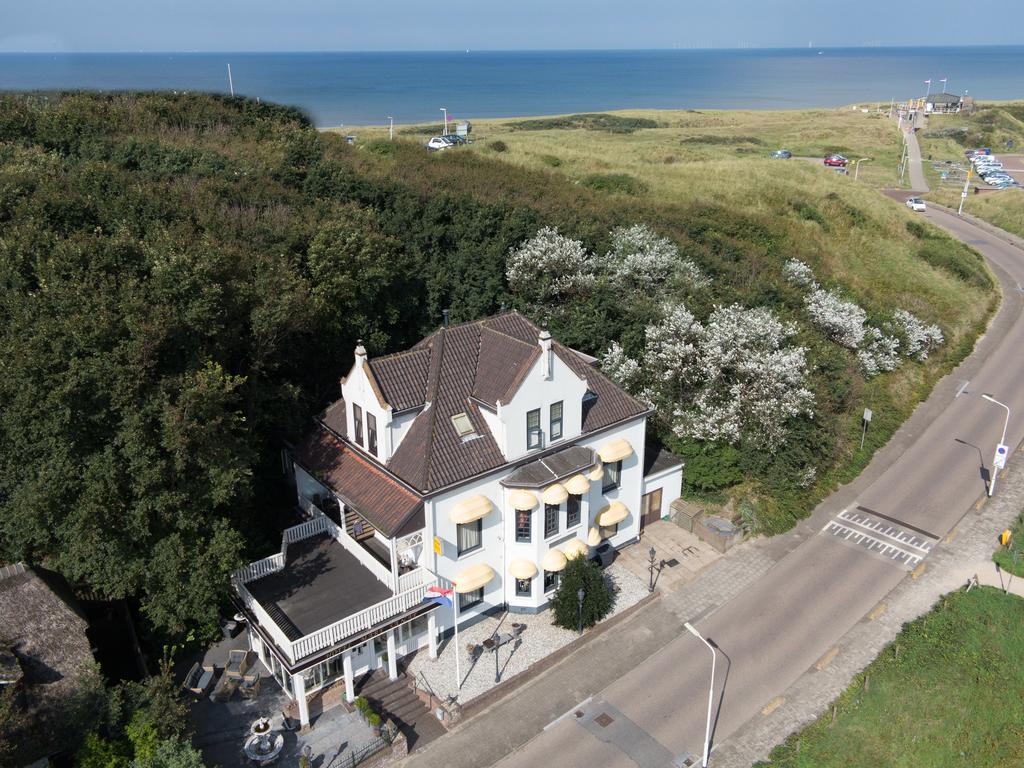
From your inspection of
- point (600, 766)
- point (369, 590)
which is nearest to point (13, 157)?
point (369, 590)

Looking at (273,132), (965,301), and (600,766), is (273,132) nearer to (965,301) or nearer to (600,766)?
(600,766)

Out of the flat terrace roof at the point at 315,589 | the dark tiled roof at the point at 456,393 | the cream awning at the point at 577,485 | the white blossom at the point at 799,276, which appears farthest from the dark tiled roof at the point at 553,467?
the white blossom at the point at 799,276

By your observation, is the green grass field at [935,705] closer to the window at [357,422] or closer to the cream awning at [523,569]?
the cream awning at [523,569]

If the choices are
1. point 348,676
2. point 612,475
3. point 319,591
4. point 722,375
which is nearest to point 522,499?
point 612,475

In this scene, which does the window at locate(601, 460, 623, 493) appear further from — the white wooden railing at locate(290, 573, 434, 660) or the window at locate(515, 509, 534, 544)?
the white wooden railing at locate(290, 573, 434, 660)

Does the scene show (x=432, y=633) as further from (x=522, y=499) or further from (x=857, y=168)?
(x=857, y=168)

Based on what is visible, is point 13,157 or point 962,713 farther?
point 13,157
